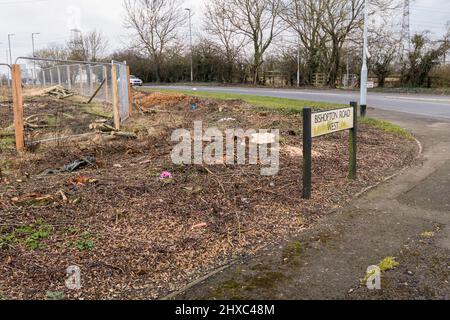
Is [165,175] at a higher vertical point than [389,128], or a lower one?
lower

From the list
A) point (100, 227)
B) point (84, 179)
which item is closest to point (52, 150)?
point (84, 179)

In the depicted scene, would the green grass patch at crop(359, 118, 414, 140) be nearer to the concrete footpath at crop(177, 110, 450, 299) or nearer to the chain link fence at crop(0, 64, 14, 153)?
the concrete footpath at crop(177, 110, 450, 299)

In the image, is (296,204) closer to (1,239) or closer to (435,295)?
(435,295)

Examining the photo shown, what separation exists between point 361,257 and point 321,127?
2279 mm

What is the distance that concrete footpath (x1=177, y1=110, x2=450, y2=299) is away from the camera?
139 inches

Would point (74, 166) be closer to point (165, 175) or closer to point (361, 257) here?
point (165, 175)

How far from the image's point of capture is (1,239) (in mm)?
4289

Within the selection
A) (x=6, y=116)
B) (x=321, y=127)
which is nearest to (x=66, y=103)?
(x=6, y=116)

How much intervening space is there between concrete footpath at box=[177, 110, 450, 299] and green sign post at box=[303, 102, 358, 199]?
63 centimetres

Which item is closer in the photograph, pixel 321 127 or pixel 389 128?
pixel 321 127

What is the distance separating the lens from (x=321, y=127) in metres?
5.98

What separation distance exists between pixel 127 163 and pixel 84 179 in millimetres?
1542

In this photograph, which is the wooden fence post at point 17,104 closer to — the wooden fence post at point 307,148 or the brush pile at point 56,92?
the wooden fence post at point 307,148

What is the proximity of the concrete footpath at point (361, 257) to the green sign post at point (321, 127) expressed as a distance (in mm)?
630
